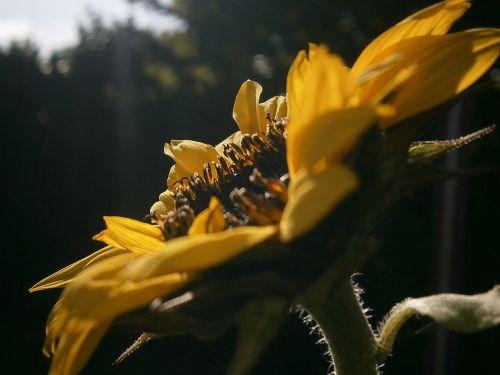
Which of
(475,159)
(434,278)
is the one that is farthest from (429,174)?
(475,159)

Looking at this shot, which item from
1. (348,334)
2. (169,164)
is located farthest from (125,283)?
(169,164)

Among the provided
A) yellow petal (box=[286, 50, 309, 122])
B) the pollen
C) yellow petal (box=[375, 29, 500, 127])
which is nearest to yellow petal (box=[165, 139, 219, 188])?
the pollen

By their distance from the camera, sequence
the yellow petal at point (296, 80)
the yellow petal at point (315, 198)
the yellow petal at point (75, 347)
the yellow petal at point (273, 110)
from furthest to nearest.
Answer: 1. the yellow petal at point (273, 110)
2. the yellow petal at point (296, 80)
3. the yellow petal at point (75, 347)
4. the yellow petal at point (315, 198)

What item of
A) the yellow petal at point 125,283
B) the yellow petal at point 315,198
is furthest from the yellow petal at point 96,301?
the yellow petal at point 315,198

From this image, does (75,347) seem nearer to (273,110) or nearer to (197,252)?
(197,252)

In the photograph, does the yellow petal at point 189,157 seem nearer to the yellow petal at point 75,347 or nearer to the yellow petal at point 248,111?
the yellow petal at point 248,111
